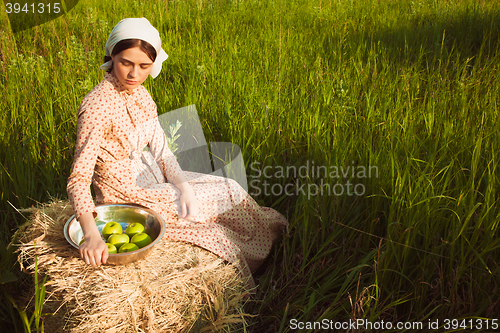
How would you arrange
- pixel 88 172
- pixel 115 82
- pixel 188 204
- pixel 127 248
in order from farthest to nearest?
pixel 188 204 < pixel 115 82 < pixel 88 172 < pixel 127 248

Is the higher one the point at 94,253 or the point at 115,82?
the point at 115,82

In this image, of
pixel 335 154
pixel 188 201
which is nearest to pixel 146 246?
pixel 188 201

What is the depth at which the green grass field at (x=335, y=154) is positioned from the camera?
1703mm

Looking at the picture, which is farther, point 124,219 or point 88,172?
point 124,219

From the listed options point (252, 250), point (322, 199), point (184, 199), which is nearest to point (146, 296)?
point (184, 199)

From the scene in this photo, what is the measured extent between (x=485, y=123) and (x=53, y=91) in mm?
3284

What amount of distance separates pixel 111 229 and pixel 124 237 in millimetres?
84

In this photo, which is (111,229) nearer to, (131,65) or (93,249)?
(93,249)

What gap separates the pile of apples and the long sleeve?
11 centimetres

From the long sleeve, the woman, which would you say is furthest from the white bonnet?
the long sleeve

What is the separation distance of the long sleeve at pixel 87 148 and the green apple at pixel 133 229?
0.17 meters

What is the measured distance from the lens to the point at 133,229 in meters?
1.66

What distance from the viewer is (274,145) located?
8.18 ft

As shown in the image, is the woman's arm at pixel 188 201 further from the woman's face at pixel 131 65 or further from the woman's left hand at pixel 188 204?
the woman's face at pixel 131 65
